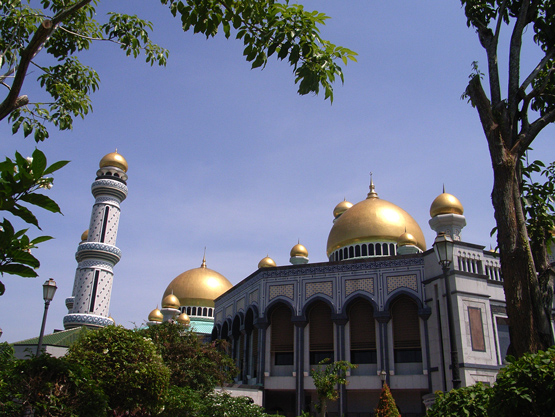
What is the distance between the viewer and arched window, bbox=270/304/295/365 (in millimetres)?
25672

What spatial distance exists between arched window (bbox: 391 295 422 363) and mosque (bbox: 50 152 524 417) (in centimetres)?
5

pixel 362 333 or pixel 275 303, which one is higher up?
pixel 275 303

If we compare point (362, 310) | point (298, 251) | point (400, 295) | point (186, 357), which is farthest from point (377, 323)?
point (186, 357)

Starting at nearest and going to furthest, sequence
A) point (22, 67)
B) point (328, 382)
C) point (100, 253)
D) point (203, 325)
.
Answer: point (22, 67) → point (328, 382) → point (100, 253) → point (203, 325)

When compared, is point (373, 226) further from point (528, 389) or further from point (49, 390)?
point (49, 390)

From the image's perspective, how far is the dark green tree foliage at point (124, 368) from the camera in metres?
8.02

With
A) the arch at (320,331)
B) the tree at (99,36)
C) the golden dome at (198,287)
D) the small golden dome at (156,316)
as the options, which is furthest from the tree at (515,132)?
the golden dome at (198,287)

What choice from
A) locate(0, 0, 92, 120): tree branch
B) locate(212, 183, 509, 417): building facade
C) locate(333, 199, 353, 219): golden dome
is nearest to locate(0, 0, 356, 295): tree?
locate(0, 0, 92, 120): tree branch

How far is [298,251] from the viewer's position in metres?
32.1

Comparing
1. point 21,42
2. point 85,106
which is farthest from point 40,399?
point 21,42

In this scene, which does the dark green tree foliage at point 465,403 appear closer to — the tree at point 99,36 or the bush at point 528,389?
the bush at point 528,389

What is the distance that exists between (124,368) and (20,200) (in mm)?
5390

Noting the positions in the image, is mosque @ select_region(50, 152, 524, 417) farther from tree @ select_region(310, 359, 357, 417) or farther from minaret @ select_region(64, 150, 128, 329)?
tree @ select_region(310, 359, 357, 417)

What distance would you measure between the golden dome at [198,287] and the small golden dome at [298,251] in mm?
15194
